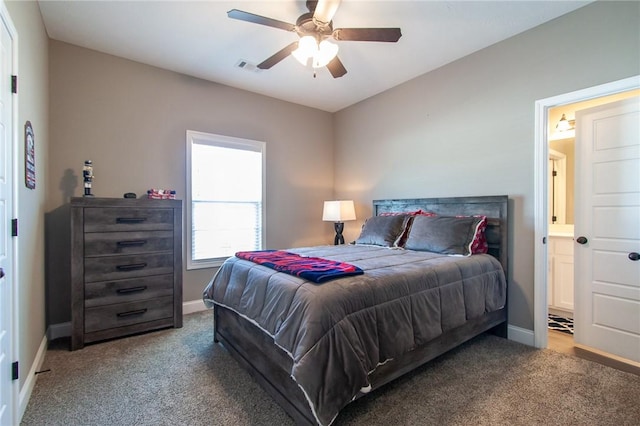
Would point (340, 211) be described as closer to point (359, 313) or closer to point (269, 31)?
point (269, 31)

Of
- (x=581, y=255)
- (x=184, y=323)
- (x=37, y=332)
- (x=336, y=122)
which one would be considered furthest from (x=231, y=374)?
(x=336, y=122)

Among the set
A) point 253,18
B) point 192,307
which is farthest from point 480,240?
point 192,307

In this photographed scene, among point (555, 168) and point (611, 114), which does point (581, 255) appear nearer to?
point (611, 114)

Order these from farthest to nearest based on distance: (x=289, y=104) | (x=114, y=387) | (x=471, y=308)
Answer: (x=289, y=104) → (x=471, y=308) → (x=114, y=387)

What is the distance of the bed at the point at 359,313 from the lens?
1.51 meters

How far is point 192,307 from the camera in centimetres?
361

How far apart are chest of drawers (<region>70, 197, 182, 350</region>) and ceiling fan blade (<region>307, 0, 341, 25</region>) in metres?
2.15

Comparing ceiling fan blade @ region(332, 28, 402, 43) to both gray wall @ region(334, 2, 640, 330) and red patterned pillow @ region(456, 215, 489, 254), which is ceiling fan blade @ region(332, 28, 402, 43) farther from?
red patterned pillow @ region(456, 215, 489, 254)

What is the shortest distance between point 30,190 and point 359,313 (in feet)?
7.93

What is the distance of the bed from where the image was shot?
1506mm

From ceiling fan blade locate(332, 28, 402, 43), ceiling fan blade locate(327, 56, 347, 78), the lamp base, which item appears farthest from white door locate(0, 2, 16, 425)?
the lamp base

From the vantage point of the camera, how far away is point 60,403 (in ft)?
6.14

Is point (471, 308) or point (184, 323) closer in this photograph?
point (471, 308)

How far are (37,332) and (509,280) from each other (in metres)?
3.99
